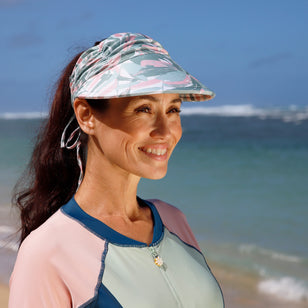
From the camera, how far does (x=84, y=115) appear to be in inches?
57.3

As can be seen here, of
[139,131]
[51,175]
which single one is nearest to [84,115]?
[139,131]

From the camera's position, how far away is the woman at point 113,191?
4.35ft

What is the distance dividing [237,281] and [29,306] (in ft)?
12.0

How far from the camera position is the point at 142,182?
8875 mm

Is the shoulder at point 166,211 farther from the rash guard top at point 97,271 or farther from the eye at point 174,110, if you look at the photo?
the eye at point 174,110

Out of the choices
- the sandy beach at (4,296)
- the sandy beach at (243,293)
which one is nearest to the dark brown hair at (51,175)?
the sandy beach at (4,296)

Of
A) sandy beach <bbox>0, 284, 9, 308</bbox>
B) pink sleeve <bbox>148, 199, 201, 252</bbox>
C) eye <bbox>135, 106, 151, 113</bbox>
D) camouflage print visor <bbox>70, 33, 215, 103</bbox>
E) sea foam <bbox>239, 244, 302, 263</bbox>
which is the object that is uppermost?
camouflage print visor <bbox>70, 33, 215, 103</bbox>

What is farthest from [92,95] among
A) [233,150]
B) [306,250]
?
[233,150]

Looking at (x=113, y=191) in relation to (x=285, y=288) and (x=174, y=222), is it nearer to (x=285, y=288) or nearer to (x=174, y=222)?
(x=174, y=222)

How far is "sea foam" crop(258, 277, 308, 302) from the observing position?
15.3 ft

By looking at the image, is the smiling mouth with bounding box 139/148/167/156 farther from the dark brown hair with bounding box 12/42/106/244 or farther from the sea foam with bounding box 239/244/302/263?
the sea foam with bounding box 239/244/302/263

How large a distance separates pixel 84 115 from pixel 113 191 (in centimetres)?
22

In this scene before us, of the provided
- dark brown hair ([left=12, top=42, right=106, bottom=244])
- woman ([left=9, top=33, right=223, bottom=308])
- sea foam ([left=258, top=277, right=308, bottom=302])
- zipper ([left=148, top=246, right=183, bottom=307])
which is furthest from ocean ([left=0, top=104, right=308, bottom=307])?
zipper ([left=148, top=246, right=183, bottom=307])

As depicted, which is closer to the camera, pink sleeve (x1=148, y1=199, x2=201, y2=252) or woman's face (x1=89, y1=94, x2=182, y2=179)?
woman's face (x1=89, y1=94, x2=182, y2=179)
